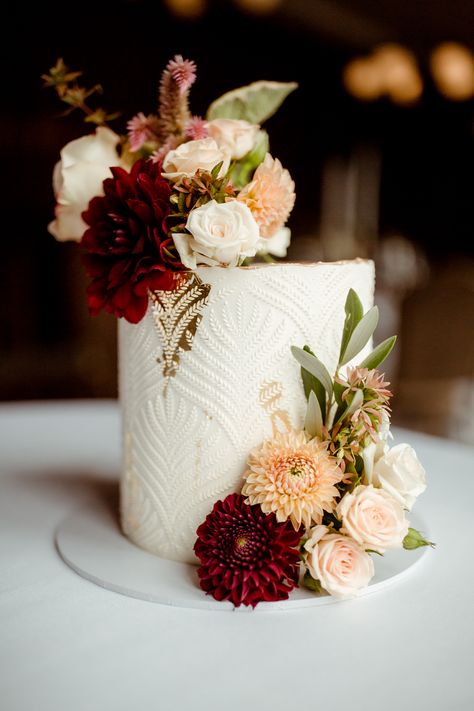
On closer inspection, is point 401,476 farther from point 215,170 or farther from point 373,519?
point 215,170

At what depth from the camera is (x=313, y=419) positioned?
0.66 metres

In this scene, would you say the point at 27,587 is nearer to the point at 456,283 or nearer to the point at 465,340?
the point at 465,340

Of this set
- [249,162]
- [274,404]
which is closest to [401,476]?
[274,404]

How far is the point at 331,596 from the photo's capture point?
0.63 meters

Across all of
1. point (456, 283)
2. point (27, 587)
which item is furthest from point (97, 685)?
point (456, 283)

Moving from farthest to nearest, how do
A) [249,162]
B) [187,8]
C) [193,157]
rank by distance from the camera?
[187,8]
[249,162]
[193,157]

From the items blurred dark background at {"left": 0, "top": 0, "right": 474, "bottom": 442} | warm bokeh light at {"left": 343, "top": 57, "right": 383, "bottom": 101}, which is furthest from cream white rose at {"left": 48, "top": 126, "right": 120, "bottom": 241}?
warm bokeh light at {"left": 343, "top": 57, "right": 383, "bottom": 101}

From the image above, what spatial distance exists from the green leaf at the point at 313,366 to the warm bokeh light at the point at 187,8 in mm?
4364

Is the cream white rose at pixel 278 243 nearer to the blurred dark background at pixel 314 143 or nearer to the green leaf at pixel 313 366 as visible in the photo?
the green leaf at pixel 313 366

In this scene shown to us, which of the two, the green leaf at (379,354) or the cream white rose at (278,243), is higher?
the cream white rose at (278,243)

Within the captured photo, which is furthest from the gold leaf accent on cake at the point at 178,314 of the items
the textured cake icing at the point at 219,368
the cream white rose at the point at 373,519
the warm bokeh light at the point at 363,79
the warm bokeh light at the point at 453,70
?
the warm bokeh light at the point at 363,79

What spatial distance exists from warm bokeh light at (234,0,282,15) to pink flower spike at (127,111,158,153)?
13.7 feet

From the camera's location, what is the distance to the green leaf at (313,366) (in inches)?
25.4

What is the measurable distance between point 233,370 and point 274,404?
53 millimetres
